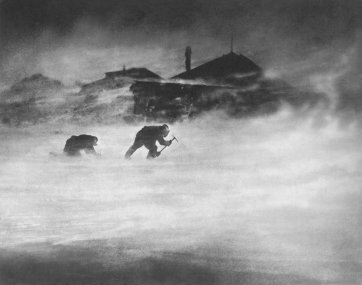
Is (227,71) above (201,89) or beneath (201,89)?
above

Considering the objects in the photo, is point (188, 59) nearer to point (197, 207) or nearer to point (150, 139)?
point (150, 139)

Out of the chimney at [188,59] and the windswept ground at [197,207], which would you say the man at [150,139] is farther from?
the chimney at [188,59]

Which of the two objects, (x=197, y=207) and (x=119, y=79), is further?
(x=119, y=79)

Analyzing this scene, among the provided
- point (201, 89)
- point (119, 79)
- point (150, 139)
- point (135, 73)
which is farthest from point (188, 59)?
point (150, 139)

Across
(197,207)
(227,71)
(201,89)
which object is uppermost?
(227,71)

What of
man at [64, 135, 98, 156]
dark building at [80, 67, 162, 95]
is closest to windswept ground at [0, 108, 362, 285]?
man at [64, 135, 98, 156]

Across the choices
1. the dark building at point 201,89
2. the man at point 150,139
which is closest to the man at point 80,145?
the man at point 150,139

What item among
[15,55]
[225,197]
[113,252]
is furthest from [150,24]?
[113,252]
